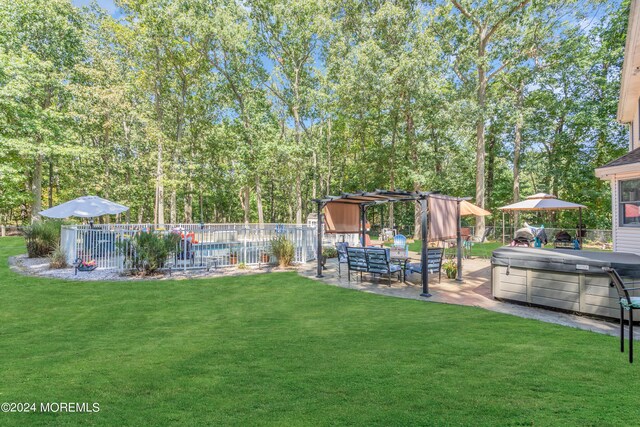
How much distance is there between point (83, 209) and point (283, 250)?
7.68 m

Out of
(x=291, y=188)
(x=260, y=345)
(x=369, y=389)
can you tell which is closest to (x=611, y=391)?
(x=369, y=389)

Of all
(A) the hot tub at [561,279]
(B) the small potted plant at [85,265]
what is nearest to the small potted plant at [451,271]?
(A) the hot tub at [561,279]

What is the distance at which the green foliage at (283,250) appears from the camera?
11.1 meters

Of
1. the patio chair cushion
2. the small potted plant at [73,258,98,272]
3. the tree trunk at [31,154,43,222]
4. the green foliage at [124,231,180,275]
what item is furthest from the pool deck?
the tree trunk at [31,154,43,222]

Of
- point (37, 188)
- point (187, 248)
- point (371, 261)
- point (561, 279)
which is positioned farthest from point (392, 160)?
point (37, 188)

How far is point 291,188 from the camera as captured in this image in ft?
122

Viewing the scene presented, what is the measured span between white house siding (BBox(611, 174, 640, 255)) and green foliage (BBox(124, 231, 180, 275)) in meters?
13.6

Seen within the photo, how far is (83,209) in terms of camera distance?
1134cm

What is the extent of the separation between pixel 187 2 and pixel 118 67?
845 centimetres

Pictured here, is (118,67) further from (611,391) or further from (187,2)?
(611,391)

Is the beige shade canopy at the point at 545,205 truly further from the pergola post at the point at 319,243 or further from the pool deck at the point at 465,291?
the pergola post at the point at 319,243

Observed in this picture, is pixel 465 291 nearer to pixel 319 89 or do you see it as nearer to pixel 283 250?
pixel 283 250

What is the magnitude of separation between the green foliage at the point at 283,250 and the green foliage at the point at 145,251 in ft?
11.9

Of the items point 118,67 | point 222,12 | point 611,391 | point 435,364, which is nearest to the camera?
point 611,391
